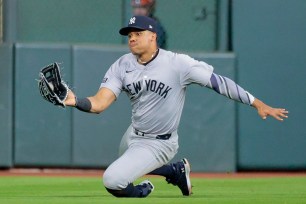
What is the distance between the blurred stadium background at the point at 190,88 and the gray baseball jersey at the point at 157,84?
414 centimetres

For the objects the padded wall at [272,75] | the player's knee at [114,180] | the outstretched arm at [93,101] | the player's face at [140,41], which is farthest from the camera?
the padded wall at [272,75]

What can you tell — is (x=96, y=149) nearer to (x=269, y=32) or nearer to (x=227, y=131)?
(x=227, y=131)

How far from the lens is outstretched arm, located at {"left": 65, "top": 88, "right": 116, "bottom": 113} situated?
909 cm

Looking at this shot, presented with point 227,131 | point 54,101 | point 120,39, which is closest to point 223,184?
point 227,131

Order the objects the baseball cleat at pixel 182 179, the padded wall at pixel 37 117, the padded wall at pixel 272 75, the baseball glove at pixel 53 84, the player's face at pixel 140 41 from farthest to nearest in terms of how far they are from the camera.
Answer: the padded wall at pixel 272 75 < the padded wall at pixel 37 117 < the baseball cleat at pixel 182 179 < the player's face at pixel 140 41 < the baseball glove at pixel 53 84

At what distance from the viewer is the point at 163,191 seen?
1101 centimetres

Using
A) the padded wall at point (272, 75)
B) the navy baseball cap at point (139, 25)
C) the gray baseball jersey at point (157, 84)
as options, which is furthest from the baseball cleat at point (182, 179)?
the padded wall at point (272, 75)

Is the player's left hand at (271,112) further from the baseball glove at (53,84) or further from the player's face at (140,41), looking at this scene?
the baseball glove at (53,84)

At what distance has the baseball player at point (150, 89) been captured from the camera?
9.57m

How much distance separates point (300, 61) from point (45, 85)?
608cm

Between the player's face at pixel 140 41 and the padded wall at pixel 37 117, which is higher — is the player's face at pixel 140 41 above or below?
above

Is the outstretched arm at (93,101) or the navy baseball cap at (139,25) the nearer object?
the outstretched arm at (93,101)

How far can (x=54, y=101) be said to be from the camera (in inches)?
352

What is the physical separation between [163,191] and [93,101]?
6.27 feet
